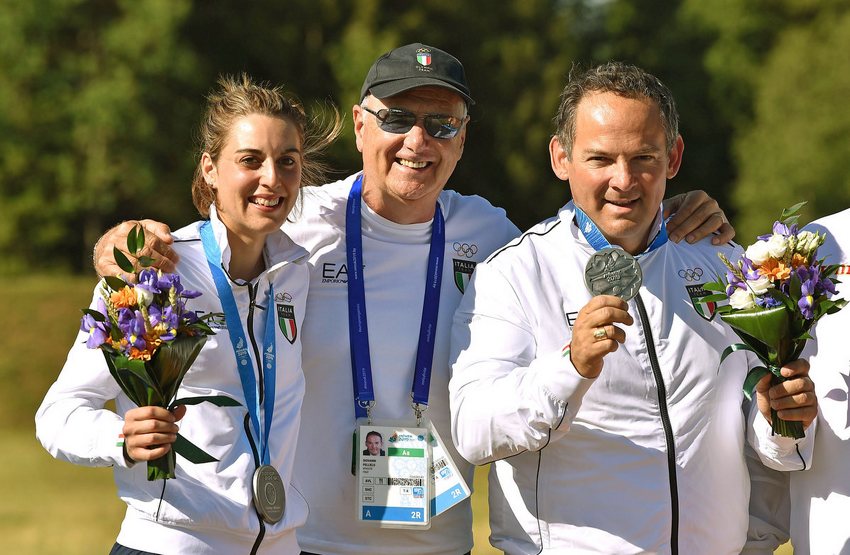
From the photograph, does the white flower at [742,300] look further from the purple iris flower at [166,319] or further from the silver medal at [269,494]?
the purple iris flower at [166,319]

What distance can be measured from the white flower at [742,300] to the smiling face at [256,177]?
5.48 feet

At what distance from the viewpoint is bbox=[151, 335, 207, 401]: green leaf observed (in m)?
3.95

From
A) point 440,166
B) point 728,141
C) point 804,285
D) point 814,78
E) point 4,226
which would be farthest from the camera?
point 728,141

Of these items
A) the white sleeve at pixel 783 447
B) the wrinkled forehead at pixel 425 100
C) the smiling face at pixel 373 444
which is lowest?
the white sleeve at pixel 783 447

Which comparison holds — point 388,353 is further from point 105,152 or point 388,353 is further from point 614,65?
point 105,152

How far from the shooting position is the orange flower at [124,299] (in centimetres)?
397

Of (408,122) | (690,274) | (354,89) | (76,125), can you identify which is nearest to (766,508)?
(690,274)

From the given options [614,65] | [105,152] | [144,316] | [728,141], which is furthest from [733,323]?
[728,141]

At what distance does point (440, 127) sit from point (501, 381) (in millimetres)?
1261

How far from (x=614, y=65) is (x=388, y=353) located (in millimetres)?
1409

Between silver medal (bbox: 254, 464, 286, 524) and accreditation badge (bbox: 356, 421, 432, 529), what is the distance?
48 cm

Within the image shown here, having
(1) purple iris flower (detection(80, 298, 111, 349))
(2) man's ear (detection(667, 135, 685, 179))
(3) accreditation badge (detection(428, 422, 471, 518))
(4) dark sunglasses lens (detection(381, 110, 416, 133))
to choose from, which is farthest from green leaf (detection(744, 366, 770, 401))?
→ (1) purple iris flower (detection(80, 298, 111, 349))

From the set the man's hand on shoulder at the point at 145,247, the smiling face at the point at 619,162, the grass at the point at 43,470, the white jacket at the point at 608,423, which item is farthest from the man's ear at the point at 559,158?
the grass at the point at 43,470

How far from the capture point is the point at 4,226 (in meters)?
30.2
